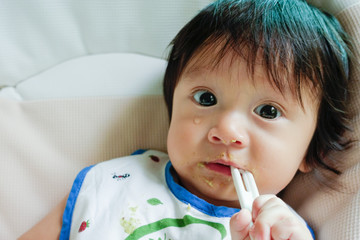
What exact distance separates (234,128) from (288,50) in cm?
20

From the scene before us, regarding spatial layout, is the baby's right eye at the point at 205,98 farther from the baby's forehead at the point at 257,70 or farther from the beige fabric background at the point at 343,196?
the beige fabric background at the point at 343,196

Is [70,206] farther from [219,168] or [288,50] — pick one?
[288,50]

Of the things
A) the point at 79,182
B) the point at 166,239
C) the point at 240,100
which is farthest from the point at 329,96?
the point at 79,182

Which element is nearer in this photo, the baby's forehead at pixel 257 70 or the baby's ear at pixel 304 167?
the baby's forehead at pixel 257 70

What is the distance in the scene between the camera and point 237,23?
812 millimetres

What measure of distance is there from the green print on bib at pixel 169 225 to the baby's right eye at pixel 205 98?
0.82 ft

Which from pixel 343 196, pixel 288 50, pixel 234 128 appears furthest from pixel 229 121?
pixel 343 196

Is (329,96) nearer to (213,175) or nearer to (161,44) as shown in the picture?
(213,175)

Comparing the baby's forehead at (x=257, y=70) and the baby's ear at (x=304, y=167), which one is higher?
the baby's forehead at (x=257, y=70)

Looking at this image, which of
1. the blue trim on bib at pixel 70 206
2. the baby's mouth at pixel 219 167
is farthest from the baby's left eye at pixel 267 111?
the blue trim on bib at pixel 70 206

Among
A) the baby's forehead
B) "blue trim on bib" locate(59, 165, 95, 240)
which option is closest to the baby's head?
the baby's forehead

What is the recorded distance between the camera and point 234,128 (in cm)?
77

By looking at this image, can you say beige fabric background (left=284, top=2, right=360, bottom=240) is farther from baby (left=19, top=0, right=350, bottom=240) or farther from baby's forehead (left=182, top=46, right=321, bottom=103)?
baby's forehead (left=182, top=46, right=321, bottom=103)

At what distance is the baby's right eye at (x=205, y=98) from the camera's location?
0.83 m
